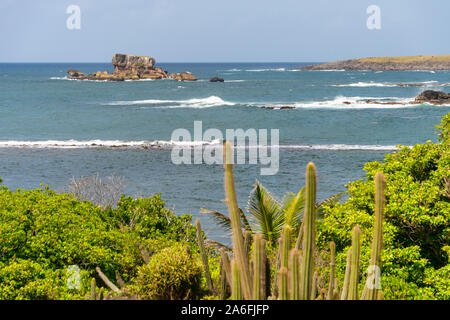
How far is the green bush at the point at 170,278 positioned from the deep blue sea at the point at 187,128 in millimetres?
10251

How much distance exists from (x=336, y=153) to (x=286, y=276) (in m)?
32.7

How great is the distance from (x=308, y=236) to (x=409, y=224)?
22.0 ft

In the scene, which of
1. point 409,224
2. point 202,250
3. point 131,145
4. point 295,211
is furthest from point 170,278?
point 131,145

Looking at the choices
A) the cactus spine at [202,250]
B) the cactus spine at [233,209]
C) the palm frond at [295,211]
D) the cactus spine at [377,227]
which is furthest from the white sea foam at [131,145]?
the cactus spine at [233,209]

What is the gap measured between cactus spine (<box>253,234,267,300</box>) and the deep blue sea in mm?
13520

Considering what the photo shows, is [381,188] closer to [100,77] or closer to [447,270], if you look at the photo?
[447,270]

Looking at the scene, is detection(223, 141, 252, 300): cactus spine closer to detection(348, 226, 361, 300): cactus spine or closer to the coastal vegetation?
detection(348, 226, 361, 300): cactus spine

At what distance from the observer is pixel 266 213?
1147 cm

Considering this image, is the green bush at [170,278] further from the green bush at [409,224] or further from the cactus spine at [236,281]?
the green bush at [409,224]

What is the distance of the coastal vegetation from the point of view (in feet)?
25.6

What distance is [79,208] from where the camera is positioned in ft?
41.7

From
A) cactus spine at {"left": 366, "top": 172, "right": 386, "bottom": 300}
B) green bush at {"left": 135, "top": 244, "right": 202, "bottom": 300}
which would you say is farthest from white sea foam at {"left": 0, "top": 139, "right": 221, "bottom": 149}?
cactus spine at {"left": 366, "top": 172, "right": 386, "bottom": 300}

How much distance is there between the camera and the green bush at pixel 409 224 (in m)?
9.06
